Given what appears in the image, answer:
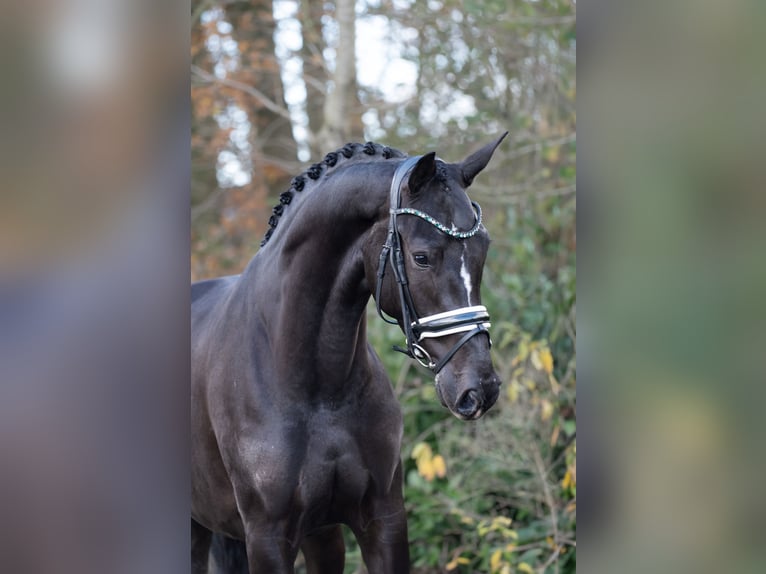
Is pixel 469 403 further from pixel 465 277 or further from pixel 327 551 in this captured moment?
pixel 327 551

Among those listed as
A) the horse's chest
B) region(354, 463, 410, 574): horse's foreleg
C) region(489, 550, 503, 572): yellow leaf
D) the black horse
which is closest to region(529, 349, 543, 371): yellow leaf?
region(489, 550, 503, 572): yellow leaf

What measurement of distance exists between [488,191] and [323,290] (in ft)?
13.7

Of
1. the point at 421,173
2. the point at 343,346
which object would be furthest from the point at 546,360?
the point at 421,173

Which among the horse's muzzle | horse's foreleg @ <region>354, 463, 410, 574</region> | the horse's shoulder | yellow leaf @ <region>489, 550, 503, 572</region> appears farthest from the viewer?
yellow leaf @ <region>489, 550, 503, 572</region>

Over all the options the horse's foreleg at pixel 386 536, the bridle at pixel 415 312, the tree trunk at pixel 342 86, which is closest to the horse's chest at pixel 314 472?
the horse's foreleg at pixel 386 536

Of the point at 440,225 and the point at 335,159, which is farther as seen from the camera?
the point at 335,159

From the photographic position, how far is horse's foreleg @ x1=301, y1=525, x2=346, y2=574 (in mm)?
3438

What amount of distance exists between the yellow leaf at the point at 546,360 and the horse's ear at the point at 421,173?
2.97 meters

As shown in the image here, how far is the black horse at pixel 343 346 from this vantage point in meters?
2.45

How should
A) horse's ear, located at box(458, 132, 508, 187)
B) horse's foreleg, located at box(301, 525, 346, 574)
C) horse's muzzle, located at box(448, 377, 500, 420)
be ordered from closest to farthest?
horse's muzzle, located at box(448, 377, 500, 420) < horse's ear, located at box(458, 132, 508, 187) < horse's foreleg, located at box(301, 525, 346, 574)

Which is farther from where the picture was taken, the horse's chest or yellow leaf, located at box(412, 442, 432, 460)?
yellow leaf, located at box(412, 442, 432, 460)

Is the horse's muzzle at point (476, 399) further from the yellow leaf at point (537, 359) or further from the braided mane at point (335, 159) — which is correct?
the yellow leaf at point (537, 359)

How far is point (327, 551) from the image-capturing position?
3.44 metres

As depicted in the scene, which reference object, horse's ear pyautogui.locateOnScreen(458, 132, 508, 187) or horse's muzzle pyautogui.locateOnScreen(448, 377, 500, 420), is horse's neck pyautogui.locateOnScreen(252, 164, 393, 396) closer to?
horse's ear pyautogui.locateOnScreen(458, 132, 508, 187)
